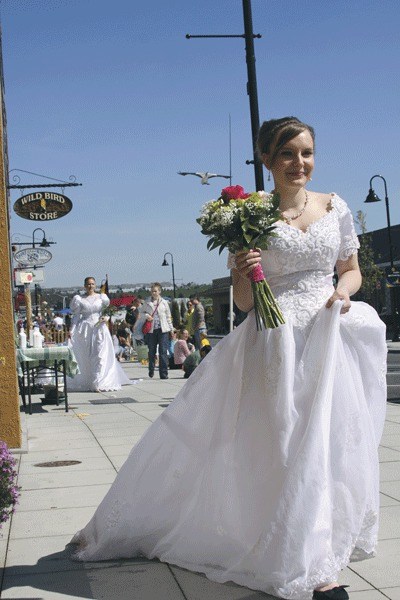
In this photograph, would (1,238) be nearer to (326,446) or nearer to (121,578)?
(121,578)

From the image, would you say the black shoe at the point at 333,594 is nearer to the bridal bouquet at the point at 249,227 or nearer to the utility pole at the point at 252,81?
the bridal bouquet at the point at 249,227

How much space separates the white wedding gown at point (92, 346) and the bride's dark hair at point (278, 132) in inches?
511

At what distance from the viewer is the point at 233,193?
4.57 meters

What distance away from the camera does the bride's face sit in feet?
15.1

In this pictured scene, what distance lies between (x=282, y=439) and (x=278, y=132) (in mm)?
1542

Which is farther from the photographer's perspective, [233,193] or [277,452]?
[233,193]

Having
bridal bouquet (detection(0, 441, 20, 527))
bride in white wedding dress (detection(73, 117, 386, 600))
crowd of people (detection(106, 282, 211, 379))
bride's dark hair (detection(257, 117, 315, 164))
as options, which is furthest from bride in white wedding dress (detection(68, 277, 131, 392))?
bride's dark hair (detection(257, 117, 315, 164))

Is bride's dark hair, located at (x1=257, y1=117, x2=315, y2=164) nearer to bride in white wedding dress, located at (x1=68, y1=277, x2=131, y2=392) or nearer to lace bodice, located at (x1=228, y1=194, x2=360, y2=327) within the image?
lace bodice, located at (x1=228, y1=194, x2=360, y2=327)

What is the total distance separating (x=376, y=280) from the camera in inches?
1939

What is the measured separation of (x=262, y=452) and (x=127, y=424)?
7147mm

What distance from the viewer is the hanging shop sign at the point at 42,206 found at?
18.6 m

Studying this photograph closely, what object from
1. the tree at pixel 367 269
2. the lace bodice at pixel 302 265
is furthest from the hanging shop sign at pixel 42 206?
the tree at pixel 367 269

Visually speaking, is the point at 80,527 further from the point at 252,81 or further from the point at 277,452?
the point at 252,81

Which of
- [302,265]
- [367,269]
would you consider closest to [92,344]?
[302,265]
